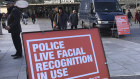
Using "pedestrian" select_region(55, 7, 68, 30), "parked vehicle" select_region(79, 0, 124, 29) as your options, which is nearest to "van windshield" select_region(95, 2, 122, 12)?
"parked vehicle" select_region(79, 0, 124, 29)

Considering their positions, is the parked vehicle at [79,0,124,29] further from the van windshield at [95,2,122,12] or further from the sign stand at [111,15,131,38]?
the sign stand at [111,15,131,38]

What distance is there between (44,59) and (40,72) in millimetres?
223

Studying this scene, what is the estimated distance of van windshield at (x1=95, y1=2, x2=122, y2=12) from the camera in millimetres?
11613

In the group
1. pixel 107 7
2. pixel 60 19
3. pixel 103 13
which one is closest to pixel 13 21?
pixel 60 19

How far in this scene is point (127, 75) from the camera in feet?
14.2

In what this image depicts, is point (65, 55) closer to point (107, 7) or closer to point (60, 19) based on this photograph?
point (60, 19)

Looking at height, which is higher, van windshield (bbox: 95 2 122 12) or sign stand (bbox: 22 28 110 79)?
van windshield (bbox: 95 2 122 12)

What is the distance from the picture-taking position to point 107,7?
11.8m

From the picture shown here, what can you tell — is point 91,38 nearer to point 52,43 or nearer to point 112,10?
point 52,43

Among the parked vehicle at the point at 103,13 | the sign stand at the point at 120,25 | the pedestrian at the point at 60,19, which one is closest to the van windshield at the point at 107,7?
the parked vehicle at the point at 103,13

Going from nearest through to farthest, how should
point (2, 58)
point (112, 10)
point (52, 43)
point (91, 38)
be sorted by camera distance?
point (52, 43)
point (91, 38)
point (2, 58)
point (112, 10)

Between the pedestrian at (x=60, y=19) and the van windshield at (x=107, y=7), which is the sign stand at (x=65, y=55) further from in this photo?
the van windshield at (x=107, y=7)

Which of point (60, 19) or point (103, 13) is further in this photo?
point (103, 13)

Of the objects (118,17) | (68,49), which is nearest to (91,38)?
(68,49)
